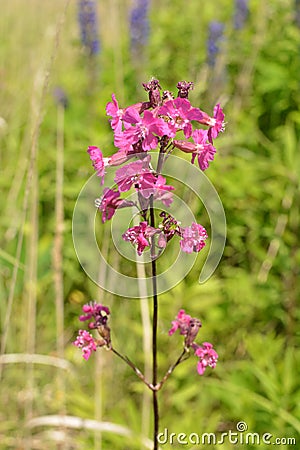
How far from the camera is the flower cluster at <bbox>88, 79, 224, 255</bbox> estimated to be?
2.62 feet

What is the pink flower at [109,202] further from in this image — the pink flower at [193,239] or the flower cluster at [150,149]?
the pink flower at [193,239]

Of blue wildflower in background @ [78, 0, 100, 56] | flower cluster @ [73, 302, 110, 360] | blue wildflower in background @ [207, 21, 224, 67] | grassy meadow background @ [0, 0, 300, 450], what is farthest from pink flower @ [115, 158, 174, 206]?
blue wildflower in background @ [78, 0, 100, 56]

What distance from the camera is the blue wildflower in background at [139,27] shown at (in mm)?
2689

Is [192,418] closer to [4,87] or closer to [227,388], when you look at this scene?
[227,388]

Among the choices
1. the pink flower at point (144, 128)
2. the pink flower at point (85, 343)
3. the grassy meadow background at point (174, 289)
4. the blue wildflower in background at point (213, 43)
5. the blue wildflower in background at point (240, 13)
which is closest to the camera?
the pink flower at point (144, 128)

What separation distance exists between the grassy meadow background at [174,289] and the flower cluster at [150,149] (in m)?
0.44

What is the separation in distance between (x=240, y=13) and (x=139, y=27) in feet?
1.60

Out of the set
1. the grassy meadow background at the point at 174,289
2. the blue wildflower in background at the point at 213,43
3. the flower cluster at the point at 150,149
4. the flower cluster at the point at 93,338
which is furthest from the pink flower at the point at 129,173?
the blue wildflower in background at the point at 213,43

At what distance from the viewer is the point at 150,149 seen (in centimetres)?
81

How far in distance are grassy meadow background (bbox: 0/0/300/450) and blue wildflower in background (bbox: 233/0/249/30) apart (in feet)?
0.12

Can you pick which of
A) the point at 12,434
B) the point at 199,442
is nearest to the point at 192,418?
the point at 199,442

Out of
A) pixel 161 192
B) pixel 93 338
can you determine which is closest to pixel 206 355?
pixel 93 338

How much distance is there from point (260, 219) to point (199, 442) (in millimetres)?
929

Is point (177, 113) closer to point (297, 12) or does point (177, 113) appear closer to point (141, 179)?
point (141, 179)
